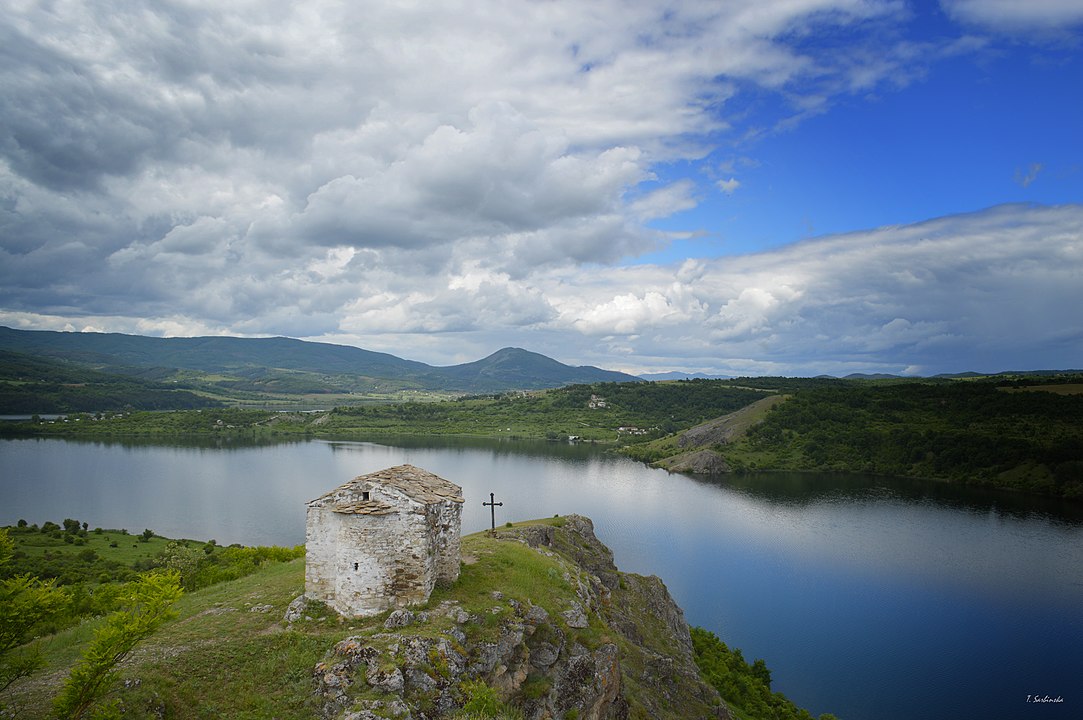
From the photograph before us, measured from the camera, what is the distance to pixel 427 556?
20.0 m

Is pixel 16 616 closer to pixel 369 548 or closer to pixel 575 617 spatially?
pixel 369 548

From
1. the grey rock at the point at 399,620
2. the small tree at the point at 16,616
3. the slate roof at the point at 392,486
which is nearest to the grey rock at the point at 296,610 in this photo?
the grey rock at the point at 399,620

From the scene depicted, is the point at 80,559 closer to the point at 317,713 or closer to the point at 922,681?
the point at 317,713

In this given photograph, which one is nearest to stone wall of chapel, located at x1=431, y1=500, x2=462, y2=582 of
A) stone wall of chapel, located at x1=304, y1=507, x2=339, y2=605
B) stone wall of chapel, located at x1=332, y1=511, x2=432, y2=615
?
stone wall of chapel, located at x1=332, y1=511, x2=432, y2=615

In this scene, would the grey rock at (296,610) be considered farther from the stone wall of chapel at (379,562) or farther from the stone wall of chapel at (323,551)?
the stone wall of chapel at (379,562)

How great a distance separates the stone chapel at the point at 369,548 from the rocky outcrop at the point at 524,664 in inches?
47.4

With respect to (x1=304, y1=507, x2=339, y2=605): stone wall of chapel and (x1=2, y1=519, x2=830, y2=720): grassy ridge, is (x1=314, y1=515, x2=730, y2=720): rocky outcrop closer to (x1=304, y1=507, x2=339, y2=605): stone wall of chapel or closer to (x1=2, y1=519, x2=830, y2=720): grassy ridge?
(x1=2, y1=519, x2=830, y2=720): grassy ridge

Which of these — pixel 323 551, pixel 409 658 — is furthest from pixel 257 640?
pixel 409 658

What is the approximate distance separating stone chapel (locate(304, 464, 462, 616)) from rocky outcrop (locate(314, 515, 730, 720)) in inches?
47.4

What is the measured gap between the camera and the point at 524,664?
1998cm

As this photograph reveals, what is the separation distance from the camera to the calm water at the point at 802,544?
41.3 meters

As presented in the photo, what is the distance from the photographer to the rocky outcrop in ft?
53.6

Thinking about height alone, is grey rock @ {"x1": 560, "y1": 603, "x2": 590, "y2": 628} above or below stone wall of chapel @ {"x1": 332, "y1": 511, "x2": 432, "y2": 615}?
below

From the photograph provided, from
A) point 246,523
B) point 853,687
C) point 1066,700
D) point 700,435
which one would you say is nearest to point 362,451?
point 246,523
